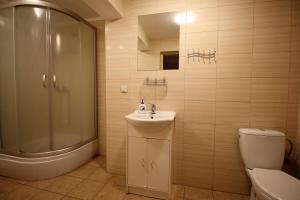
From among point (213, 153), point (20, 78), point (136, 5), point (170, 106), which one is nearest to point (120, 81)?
point (170, 106)

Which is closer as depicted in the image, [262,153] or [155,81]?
[262,153]

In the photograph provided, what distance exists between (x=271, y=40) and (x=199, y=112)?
1.00m

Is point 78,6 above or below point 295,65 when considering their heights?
above

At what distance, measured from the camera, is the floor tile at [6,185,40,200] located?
1522mm

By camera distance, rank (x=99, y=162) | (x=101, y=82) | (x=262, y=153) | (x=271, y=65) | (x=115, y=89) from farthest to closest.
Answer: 1. (x=101, y=82)
2. (x=99, y=162)
3. (x=115, y=89)
4. (x=271, y=65)
5. (x=262, y=153)

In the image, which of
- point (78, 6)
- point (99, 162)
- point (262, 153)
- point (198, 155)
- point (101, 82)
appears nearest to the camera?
point (262, 153)

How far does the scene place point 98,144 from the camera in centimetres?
255

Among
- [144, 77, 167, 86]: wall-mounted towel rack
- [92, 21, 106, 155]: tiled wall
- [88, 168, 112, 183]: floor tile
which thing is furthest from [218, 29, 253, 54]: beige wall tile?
[88, 168, 112, 183]: floor tile

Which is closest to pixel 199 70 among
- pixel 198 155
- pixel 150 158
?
pixel 198 155

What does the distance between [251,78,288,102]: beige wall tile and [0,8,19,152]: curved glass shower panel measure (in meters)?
2.72

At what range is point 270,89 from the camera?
5.11ft

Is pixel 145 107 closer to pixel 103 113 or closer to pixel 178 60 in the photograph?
pixel 178 60

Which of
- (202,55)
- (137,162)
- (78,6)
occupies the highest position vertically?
(78,6)

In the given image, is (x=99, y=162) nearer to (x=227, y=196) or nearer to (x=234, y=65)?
(x=227, y=196)
